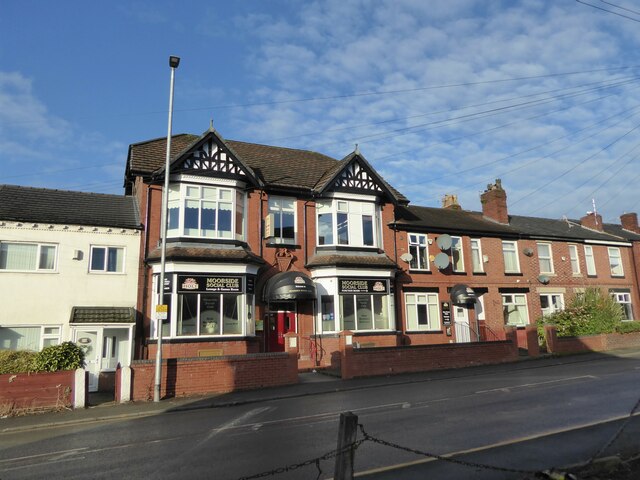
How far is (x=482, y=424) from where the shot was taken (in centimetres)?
936

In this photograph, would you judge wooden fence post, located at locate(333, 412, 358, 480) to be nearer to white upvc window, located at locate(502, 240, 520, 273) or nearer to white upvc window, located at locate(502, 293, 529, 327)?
white upvc window, located at locate(502, 293, 529, 327)

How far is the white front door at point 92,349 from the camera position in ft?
58.0

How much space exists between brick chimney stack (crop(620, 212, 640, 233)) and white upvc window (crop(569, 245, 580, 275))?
9.42 m

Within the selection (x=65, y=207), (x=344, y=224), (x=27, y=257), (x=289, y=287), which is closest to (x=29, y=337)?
(x=27, y=257)

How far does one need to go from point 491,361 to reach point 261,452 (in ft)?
53.1

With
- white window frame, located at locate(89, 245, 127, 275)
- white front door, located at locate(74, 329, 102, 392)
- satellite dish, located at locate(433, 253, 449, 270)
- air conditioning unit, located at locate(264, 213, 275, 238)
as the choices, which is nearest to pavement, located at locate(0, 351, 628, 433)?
white front door, located at locate(74, 329, 102, 392)

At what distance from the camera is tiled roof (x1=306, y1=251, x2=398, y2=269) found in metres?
21.6

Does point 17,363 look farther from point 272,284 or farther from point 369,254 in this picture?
point 369,254

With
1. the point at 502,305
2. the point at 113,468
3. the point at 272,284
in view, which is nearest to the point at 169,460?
the point at 113,468

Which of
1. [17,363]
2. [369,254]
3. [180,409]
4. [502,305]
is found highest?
[369,254]

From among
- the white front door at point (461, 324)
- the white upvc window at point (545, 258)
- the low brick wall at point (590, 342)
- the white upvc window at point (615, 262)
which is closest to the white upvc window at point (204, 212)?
the white front door at point (461, 324)

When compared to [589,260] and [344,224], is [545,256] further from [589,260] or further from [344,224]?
[344,224]

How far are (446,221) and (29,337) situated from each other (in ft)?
69.8

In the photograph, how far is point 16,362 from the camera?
13766mm
